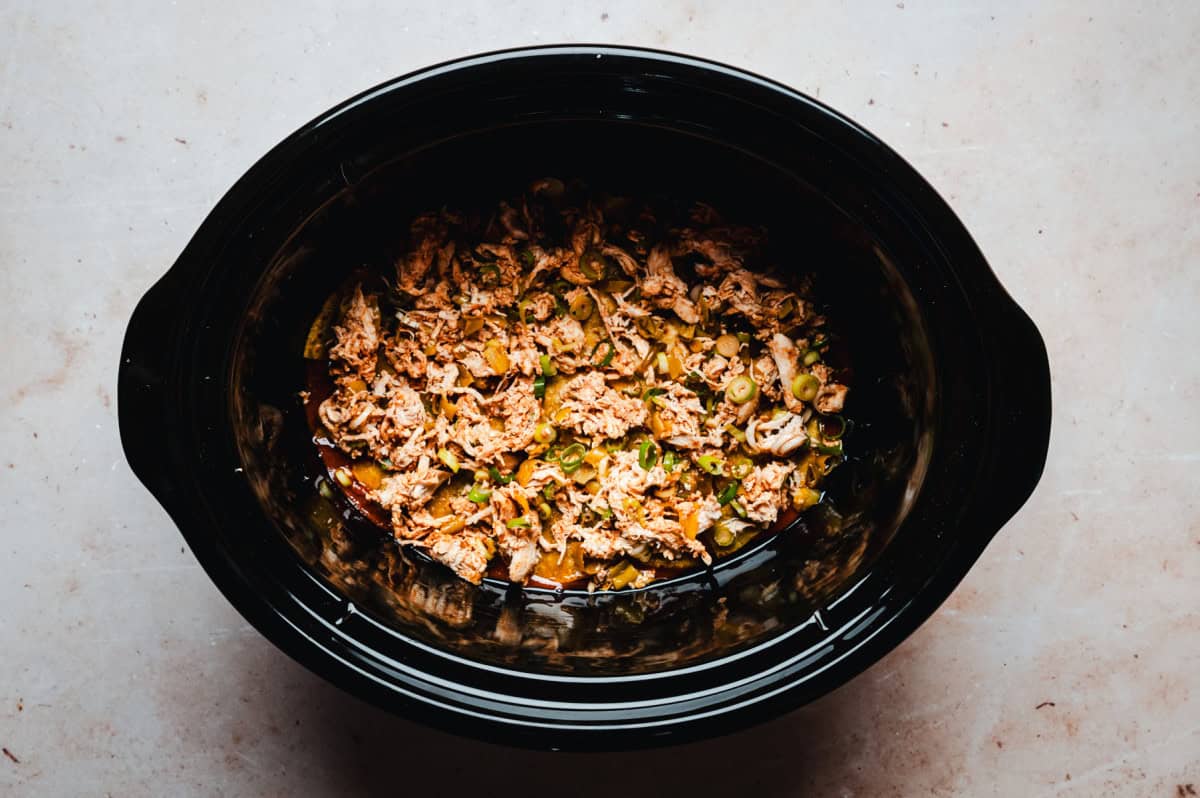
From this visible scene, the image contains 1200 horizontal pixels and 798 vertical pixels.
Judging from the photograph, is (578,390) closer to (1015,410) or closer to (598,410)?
(598,410)

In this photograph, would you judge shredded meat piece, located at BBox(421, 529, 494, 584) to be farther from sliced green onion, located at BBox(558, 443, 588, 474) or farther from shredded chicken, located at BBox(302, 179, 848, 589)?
sliced green onion, located at BBox(558, 443, 588, 474)

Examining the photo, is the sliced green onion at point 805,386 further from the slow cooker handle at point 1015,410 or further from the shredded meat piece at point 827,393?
the slow cooker handle at point 1015,410

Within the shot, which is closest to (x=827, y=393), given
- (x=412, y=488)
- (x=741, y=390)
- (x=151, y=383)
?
(x=741, y=390)

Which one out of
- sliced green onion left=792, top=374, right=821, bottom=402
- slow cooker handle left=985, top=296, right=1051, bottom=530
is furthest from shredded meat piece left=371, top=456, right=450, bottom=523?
slow cooker handle left=985, top=296, right=1051, bottom=530

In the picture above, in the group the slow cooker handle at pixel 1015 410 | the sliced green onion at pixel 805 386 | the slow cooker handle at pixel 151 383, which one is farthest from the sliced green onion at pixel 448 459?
the slow cooker handle at pixel 1015 410

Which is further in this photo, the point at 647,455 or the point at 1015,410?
the point at 647,455

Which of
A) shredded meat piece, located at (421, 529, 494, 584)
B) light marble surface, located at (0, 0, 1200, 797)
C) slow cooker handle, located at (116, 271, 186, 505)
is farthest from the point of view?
light marble surface, located at (0, 0, 1200, 797)

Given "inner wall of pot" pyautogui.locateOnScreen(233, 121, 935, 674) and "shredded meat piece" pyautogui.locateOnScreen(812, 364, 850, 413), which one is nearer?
"inner wall of pot" pyautogui.locateOnScreen(233, 121, 935, 674)
